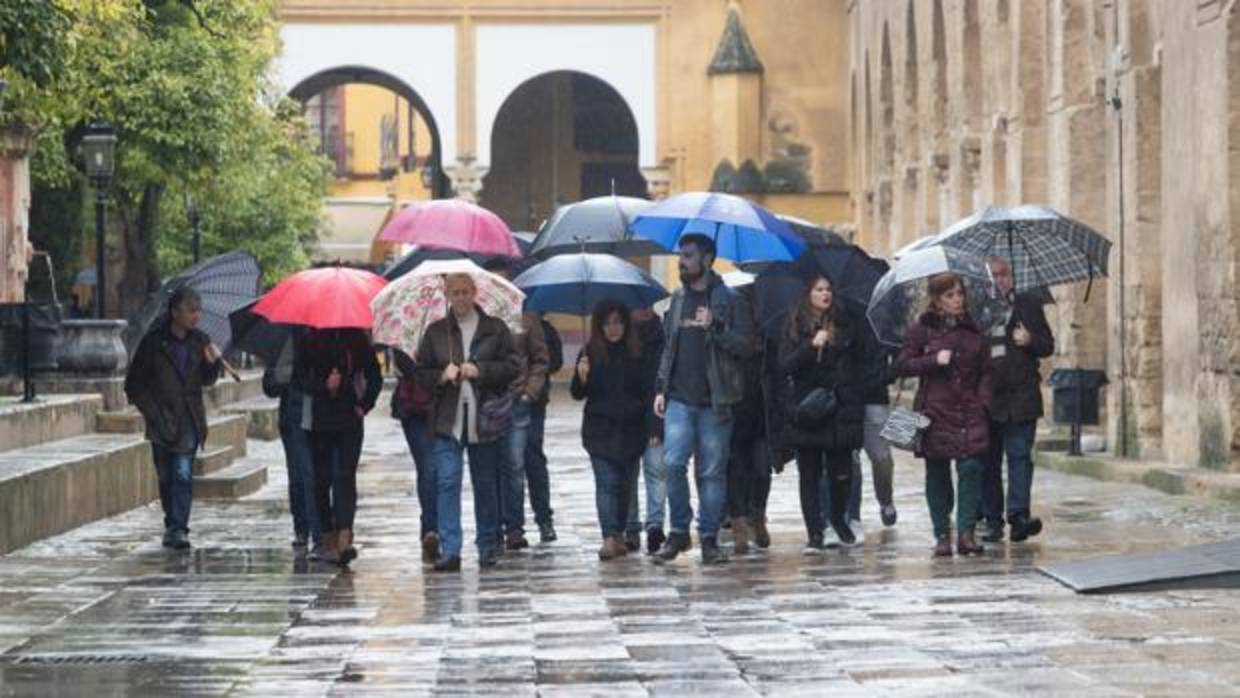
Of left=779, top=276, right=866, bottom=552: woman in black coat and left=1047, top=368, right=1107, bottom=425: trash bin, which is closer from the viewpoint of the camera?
left=779, top=276, right=866, bottom=552: woman in black coat

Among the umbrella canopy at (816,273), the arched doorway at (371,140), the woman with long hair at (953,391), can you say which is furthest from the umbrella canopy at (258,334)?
the arched doorway at (371,140)

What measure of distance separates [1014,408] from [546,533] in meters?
3.15

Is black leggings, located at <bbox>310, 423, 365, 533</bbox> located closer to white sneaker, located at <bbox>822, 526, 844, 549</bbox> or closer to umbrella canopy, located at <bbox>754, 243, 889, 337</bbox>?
umbrella canopy, located at <bbox>754, 243, 889, 337</bbox>

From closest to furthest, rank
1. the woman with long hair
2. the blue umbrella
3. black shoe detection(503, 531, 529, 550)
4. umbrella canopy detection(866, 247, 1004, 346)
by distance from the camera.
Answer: the woman with long hair → umbrella canopy detection(866, 247, 1004, 346) → the blue umbrella → black shoe detection(503, 531, 529, 550)

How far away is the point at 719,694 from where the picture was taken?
10930 millimetres

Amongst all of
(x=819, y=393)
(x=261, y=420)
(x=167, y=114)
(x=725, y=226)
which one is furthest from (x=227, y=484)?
(x=167, y=114)

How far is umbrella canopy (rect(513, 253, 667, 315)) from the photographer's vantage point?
1833 cm

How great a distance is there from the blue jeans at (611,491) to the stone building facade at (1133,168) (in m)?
6.42

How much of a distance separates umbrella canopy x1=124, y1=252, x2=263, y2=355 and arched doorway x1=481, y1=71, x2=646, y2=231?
49.5 m

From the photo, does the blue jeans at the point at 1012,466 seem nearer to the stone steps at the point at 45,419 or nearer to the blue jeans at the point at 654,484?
the blue jeans at the point at 654,484

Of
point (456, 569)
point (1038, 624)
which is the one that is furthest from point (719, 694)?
point (456, 569)

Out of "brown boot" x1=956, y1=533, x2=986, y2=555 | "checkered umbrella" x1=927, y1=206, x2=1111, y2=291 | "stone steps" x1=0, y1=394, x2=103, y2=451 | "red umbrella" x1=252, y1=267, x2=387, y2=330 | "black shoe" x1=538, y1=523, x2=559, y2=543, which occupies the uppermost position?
"checkered umbrella" x1=927, y1=206, x2=1111, y2=291

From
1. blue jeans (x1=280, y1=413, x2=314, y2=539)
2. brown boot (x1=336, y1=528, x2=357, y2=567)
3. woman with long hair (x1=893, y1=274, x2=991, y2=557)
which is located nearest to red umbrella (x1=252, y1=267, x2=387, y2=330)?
blue jeans (x1=280, y1=413, x2=314, y2=539)

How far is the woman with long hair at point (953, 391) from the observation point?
1655cm
